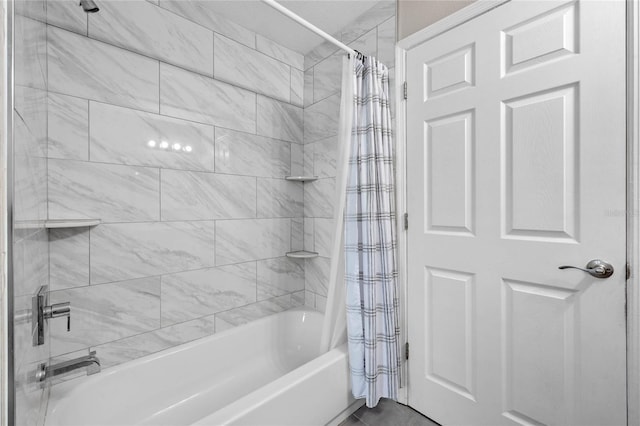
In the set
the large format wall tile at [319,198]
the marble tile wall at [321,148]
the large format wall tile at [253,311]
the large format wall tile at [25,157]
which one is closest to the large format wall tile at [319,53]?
the marble tile wall at [321,148]

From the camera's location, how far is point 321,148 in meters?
2.26

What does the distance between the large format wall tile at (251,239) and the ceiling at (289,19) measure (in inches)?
55.1

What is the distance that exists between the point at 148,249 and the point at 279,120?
4.28 feet

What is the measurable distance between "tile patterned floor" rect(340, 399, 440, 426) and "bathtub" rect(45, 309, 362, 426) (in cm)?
5

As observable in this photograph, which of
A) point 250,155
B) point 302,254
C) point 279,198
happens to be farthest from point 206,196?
point 302,254

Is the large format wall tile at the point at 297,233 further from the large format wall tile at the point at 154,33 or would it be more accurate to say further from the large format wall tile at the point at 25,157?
the large format wall tile at the point at 25,157

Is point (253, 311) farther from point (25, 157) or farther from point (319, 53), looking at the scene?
point (319, 53)

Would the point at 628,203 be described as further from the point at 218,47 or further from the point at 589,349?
the point at 218,47

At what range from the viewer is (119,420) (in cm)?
143

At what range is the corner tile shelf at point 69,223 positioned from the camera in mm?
1248

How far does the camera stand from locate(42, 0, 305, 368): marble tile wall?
1.41 m

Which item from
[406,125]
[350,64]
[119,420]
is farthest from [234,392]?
[350,64]

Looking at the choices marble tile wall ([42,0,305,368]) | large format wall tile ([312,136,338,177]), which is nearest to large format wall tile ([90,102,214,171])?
marble tile wall ([42,0,305,368])

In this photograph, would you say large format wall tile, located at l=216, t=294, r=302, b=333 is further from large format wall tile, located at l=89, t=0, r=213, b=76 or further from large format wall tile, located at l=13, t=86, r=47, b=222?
A: large format wall tile, located at l=89, t=0, r=213, b=76
